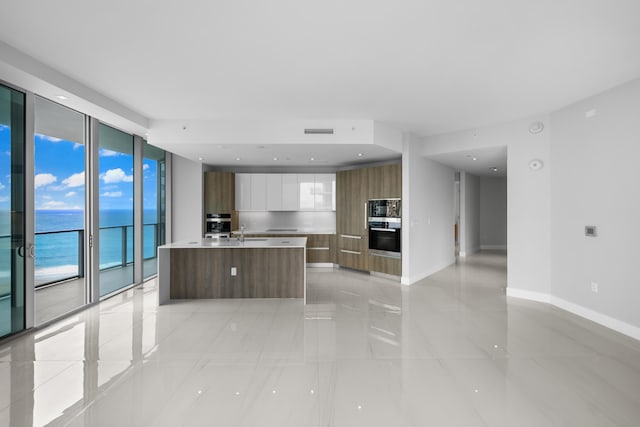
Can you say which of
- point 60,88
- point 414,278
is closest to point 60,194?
point 60,88

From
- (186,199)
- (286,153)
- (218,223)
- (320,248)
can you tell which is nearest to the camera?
(286,153)

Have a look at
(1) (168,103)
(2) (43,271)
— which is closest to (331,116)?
(1) (168,103)

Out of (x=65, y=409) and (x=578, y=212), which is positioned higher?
(x=578, y=212)

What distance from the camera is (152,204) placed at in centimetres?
649

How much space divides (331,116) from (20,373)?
4405 millimetres

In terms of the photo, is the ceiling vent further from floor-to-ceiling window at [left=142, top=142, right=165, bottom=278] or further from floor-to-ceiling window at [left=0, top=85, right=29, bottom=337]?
floor-to-ceiling window at [left=0, top=85, right=29, bottom=337]

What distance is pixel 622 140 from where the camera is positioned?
12.1 feet

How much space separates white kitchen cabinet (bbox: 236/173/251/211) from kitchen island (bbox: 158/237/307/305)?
104 inches

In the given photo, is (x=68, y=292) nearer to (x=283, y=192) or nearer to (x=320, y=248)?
(x=283, y=192)

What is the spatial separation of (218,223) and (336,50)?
5.41 m

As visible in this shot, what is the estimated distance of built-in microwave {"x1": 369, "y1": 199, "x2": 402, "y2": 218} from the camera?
613cm

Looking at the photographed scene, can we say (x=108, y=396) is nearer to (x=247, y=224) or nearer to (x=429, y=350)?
(x=429, y=350)

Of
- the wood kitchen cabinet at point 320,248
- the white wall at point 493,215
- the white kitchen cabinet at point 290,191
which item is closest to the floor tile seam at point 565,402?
the wood kitchen cabinet at point 320,248

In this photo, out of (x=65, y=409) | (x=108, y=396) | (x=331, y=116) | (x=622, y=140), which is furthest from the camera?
(x=331, y=116)
